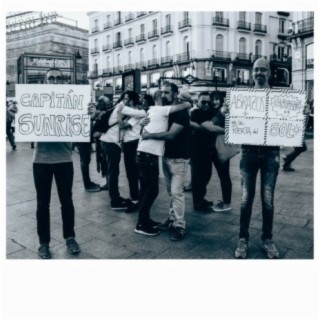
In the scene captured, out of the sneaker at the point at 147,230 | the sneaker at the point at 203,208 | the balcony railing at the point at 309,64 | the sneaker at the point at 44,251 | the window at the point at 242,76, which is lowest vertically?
the sneaker at the point at 44,251

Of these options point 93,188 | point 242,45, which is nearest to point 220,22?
point 242,45

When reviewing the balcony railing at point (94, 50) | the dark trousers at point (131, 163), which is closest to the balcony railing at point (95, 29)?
the balcony railing at point (94, 50)

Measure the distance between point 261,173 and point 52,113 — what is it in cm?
209

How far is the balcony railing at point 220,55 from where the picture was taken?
32556 millimetres

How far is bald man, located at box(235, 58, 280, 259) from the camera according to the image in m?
3.20

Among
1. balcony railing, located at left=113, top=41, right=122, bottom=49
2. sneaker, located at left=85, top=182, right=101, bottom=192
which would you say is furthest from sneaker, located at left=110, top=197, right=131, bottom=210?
balcony railing, located at left=113, top=41, right=122, bottom=49

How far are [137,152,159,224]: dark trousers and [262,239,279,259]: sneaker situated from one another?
4.18ft

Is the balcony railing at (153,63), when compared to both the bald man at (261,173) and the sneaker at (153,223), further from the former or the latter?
the bald man at (261,173)

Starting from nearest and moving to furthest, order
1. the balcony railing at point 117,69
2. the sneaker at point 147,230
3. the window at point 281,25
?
the sneaker at point 147,230, the window at point 281,25, the balcony railing at point 117,69

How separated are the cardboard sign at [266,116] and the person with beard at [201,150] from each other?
1324 millimetres

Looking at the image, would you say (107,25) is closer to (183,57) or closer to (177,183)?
(183,57)

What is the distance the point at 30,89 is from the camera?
3.26 metres

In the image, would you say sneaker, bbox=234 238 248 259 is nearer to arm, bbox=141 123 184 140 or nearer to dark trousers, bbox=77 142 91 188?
arm, bbox=141 123 184 140
